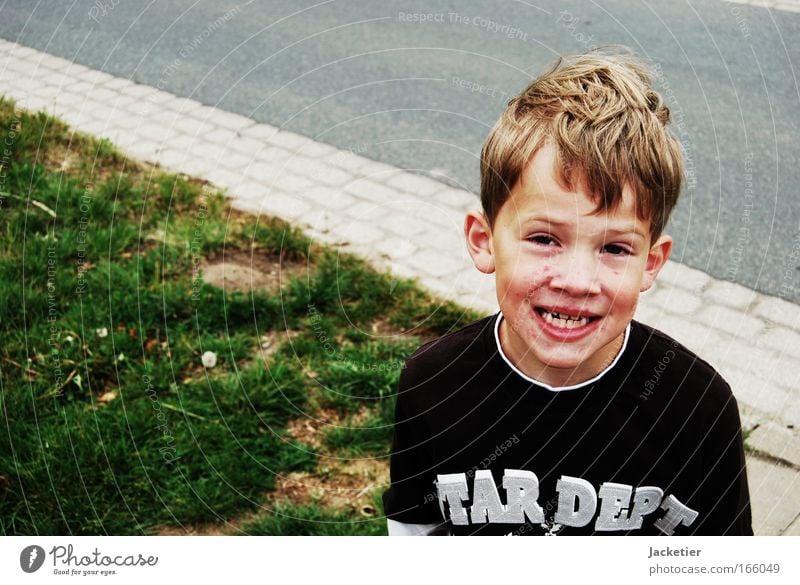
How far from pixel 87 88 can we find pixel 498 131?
2551mm

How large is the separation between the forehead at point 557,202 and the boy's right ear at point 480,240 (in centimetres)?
10

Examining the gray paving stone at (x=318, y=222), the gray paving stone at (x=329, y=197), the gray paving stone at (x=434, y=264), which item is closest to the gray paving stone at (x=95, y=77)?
the gray paving stone at (x=329, y=197)

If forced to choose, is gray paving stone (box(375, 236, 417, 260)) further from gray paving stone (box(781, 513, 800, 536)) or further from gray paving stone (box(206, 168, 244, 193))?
gray paving stone (box(781, 513, 800, 536))

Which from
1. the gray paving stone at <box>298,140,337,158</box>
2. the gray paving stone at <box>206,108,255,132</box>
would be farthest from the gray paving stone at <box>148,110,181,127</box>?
the gray paving stone at <box>298,140,337,158</box>

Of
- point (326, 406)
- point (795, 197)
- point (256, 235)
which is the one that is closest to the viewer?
point (326, 406)

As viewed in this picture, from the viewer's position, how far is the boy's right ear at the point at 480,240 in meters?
1.23

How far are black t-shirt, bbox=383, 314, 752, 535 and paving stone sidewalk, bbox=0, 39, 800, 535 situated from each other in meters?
0.47

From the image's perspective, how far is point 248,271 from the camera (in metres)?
2.46

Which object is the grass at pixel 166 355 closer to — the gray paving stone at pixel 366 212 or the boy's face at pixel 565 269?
the gray paving stone at pixel 366 212

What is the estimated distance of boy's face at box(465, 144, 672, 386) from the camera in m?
1.08

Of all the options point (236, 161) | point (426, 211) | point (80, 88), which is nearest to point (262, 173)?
point (236, 161)

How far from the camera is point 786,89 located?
11.2 ft
